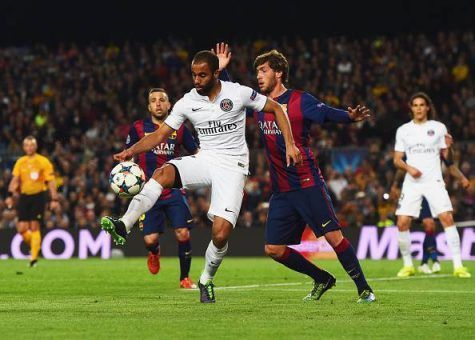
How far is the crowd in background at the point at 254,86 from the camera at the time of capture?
81.4 feet

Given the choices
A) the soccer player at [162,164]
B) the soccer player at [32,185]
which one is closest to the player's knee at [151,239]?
the soccer player at [162,164]

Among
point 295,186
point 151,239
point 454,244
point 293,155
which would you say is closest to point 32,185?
point 151,239

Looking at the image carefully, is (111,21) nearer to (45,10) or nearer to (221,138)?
(45,10)

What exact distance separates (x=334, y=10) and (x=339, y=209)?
42.6 feet

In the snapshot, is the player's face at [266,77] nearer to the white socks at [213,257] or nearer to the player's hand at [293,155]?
the player's hand at [293,155]

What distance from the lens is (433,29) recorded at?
33812 mm

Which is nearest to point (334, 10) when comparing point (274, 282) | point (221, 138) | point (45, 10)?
point (45, 10)

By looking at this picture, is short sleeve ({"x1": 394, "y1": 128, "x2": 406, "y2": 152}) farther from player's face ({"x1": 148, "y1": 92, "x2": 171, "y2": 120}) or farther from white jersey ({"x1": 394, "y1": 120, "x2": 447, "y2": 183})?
player's face ({"x1": 148, "y1": 92, "x2": 171, "y2": 120})

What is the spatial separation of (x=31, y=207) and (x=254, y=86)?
11.8 meters

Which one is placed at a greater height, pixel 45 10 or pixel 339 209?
pixel 45 10

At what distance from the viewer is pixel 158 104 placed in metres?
13.4

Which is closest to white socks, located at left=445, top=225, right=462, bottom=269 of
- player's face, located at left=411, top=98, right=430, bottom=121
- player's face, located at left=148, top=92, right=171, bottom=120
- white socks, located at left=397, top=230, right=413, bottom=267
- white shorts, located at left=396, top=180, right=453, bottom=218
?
white shorts, located at left=396, top=180, right=453, bottom=218

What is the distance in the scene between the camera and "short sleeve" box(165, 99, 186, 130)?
32.7ft

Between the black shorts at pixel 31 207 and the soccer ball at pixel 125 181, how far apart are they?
10695mm
